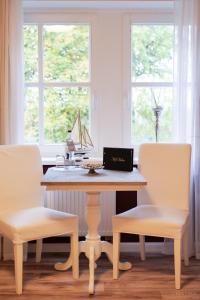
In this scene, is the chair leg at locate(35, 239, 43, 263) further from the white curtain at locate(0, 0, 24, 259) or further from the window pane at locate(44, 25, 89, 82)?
the window pane at locate(44, 25, 89, 82)

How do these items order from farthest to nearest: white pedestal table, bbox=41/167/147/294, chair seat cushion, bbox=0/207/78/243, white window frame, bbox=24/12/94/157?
white window frame, bbox=24/12/94/157
chair seat cushion, bbox=0/207/78/243
white pedestal table, bbox=41/167/147/294

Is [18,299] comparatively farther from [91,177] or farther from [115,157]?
[115,157]

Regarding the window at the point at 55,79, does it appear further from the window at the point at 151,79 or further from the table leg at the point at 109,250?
the table leg at the point at 109,250

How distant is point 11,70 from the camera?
341 centimetres

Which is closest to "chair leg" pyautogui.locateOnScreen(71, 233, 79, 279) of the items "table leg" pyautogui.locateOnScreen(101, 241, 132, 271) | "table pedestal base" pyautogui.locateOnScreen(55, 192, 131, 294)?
"table pedestal base" pyautogui.locateOnScreen(55, 192, 131, 294)

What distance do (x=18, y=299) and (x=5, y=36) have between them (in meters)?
2.00

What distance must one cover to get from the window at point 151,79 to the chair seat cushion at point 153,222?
0.95 metres

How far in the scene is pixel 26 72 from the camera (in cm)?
377

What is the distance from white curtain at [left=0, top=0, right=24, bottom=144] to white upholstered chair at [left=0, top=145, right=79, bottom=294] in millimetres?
246

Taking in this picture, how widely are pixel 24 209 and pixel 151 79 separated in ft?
5.32

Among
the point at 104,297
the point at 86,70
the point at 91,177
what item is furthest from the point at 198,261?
the point at 86,70

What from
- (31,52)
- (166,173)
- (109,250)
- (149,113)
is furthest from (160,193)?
(31,52)

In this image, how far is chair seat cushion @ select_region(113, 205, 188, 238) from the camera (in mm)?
2855

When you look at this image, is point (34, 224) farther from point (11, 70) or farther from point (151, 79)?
point (151, 79)
